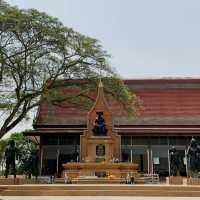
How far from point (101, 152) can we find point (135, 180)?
4771mm

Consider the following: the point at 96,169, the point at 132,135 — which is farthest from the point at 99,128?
the point at 132,135

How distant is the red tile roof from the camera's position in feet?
118

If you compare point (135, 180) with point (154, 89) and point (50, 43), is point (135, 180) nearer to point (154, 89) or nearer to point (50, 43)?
point (50, 43)

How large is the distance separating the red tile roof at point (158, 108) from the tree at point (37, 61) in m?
9.99

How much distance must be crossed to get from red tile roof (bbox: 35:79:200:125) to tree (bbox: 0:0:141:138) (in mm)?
9994

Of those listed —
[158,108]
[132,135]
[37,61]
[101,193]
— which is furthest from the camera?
[158,108]

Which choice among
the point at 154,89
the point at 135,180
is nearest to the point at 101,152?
the point at 135,180

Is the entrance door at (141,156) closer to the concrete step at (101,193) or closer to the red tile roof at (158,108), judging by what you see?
the red tile roof at (158,108)

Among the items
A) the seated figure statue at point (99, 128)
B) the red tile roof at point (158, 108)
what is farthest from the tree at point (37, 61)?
the red tile roof at point (158, 108)

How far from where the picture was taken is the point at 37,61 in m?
23.4

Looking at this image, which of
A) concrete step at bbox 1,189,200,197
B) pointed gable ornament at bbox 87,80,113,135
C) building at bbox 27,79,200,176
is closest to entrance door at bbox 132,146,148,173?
building at bbox 27,79,200,176

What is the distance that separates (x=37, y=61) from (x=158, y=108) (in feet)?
59.0

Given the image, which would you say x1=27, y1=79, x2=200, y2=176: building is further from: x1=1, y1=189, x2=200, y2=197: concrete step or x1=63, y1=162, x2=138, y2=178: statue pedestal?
x1=1, y1=189, x2=200, y2=197: concrete step

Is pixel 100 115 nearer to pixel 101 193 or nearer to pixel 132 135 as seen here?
pixel 132 135
